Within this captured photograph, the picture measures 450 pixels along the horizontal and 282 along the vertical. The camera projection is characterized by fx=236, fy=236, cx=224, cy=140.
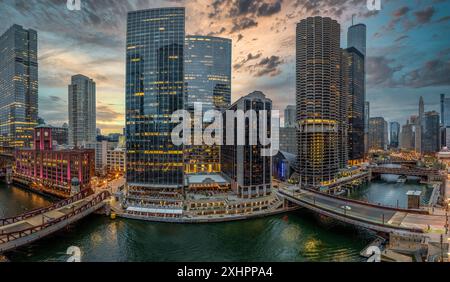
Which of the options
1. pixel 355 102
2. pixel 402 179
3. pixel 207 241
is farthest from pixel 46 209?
pixel 355 102

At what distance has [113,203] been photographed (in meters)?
20.1

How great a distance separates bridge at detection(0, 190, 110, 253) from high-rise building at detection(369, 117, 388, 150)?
335 feet

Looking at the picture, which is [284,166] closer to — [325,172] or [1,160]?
[325,172]

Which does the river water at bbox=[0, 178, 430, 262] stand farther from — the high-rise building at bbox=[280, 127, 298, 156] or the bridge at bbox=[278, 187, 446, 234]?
the high-rise building at bbox=[280, 127, 298, 156]

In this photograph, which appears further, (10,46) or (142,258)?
(10,46)

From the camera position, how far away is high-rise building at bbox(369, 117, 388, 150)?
309 ft

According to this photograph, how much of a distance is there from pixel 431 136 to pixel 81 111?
93803 mm

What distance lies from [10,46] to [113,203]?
34556mm

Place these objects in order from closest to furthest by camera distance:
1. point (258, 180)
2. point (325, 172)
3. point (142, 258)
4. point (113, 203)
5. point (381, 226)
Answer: point (142, 258) < point (381, 226) < point (113, 203) < point (258, 180) < point (325, 172)

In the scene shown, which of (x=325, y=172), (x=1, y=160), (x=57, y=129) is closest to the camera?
(x=325, y=172)

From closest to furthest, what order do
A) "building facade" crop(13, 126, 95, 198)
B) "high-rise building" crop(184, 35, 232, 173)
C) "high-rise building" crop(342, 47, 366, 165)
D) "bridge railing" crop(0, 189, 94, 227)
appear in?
"bridge railing" crop(0, 189, 94, 227)
"building facade" crop(13, 126, 95, 198)
"high-rise building" crop(184, 35, 232, 173)
"high-rise building" crop(342, 47, 366, 165)

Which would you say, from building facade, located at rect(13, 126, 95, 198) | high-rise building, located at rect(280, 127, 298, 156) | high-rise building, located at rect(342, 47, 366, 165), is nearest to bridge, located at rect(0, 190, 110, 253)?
building facade, located at rect(13, 126, 95, 198)

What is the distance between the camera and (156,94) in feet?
74.1
